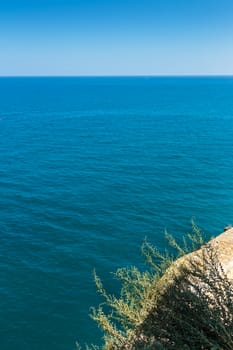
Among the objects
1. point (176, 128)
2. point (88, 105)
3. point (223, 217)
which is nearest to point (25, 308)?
point (223, 217)

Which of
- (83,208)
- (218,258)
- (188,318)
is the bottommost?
(188,318)

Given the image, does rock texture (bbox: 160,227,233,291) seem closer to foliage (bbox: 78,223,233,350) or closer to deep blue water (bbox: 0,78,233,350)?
foliage (bbox: 78,223,233,350)

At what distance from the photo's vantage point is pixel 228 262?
58.1 feet

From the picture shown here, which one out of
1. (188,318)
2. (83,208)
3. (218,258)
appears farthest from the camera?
(83,208)

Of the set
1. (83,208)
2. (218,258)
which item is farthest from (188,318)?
(83,208)

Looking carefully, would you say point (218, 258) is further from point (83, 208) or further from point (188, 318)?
point (83, 208)

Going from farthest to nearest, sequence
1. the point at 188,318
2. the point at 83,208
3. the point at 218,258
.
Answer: the point at 83,208, the point at 218,258, the point at 188,318

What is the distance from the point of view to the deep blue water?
75.3 ft

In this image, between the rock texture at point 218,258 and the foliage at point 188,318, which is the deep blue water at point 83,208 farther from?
the foliage at point 188,318

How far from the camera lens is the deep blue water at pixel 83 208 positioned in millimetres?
22938

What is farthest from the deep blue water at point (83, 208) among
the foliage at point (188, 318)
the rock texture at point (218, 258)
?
the foliage at point (188, 318)

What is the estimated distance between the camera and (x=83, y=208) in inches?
1463

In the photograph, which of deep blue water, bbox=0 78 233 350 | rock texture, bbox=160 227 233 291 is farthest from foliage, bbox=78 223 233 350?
deep blue water, bbox=0 78 233 350

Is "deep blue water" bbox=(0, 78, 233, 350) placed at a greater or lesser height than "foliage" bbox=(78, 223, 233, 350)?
greater
